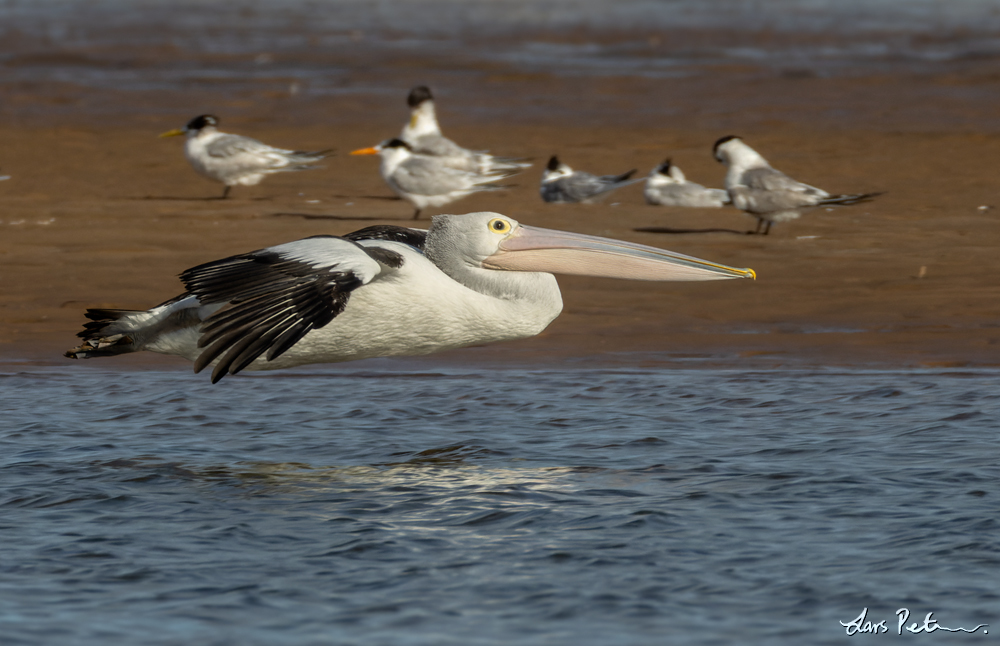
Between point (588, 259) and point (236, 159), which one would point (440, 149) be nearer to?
point (236, 159)

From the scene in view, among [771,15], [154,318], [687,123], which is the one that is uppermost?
[771,15]

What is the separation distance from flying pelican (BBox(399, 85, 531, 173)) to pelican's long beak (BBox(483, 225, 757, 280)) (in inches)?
301

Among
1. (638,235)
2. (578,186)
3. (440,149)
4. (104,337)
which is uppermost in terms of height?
(440,149)

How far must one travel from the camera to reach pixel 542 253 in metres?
6.32

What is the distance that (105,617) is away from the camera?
4.32 metres

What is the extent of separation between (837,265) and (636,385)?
A: 11.0 ft

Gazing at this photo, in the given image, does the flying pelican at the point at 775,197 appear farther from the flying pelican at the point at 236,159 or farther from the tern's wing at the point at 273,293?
the tern's wing at the point at 273,293

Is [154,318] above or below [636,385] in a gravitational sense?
above

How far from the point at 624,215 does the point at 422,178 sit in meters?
1.81

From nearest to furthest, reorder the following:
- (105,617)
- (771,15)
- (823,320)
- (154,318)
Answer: (105,617)
(154,318)
(823,320)
(771,15)

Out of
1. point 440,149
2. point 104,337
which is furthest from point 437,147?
point 104,337

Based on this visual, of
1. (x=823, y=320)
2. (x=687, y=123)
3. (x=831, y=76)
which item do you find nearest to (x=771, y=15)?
(x=831, y=76)

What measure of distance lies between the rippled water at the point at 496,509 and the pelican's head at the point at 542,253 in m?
0.74

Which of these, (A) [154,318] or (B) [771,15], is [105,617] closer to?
(A) [154,318]
